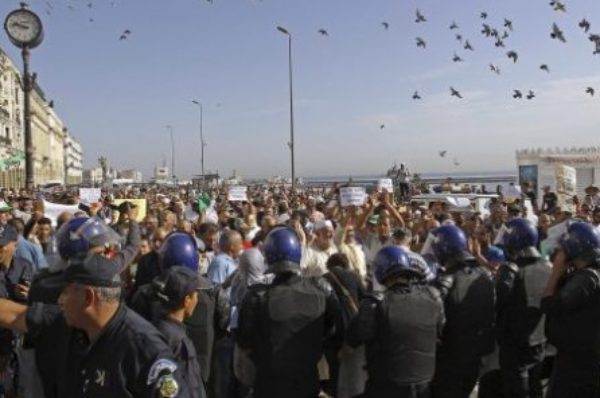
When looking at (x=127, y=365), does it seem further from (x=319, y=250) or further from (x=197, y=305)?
(x=319, y=250)

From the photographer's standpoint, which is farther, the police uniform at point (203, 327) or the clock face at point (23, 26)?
the clock face at point (23, 26)

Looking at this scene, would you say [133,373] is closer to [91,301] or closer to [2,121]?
[91,301]

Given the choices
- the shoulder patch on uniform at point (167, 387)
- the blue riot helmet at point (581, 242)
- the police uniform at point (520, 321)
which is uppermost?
the blue riot helmet at point (581, 242)

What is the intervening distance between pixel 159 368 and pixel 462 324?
10.2 feet

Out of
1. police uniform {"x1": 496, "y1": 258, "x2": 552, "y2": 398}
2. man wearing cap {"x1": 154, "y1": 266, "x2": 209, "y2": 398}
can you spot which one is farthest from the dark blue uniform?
police uniform {"x1": 496, "y1": 258, "x2": 552, "y2": 398}

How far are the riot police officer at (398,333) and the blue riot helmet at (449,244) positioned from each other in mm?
787

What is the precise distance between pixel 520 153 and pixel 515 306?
56.4 ft

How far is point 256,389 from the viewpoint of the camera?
4.56m

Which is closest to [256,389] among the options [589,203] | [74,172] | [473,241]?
[473,241]

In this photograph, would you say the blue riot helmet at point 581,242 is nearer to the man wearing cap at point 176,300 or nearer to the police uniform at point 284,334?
the police uniform at point 284,334

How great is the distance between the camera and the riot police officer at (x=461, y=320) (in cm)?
489

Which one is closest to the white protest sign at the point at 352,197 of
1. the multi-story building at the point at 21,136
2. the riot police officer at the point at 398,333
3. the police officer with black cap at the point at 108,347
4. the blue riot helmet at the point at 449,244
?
the blue riot helmet at the point at 449,244

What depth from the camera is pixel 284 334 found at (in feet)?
14.4

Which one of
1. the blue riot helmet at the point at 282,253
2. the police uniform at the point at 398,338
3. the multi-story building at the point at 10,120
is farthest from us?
the multi-story building at the point at 10,120
